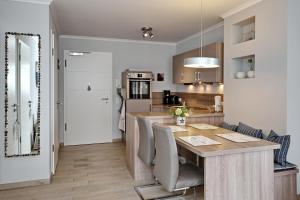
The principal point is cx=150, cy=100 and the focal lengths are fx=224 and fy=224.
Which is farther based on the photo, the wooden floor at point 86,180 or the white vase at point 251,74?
the white vase at point 251,74

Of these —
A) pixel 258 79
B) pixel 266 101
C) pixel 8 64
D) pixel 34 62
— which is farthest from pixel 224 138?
pixel 8 64

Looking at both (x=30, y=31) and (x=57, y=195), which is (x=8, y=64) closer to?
(x=30, y=31)

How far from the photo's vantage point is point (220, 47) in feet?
12.3

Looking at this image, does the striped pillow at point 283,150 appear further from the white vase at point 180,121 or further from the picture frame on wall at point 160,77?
the picture frame on wall at point 160,77

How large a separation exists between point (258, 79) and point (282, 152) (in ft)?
3.27

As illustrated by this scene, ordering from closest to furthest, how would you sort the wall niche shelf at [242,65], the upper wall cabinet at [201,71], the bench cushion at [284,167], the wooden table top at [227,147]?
the wooden table top at [227,147], the bench cushion at [284,167], the wall niche shelf at [242,65], the upper wall cabinet at [201,71]

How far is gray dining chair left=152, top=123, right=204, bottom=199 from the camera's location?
2082 millimetres

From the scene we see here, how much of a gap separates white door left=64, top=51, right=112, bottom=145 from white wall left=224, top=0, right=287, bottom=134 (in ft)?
10.1

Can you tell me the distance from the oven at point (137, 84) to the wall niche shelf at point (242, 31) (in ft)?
7.11

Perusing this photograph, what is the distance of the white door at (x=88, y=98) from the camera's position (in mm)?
5125

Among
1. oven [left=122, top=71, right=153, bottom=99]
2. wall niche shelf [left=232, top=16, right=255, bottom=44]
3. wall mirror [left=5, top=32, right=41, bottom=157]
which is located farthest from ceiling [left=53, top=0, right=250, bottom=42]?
oven [left=122, top=71, right=153, bottom=99]

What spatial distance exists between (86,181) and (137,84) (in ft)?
8.21

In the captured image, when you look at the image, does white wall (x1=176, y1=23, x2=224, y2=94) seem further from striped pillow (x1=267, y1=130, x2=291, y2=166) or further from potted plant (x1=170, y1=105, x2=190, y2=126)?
striped pillow (x1=267, y1=130, x2=291, y2=166)

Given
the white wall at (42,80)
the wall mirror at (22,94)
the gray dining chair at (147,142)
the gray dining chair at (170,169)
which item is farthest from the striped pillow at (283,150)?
the wall mirror at (22,94)
